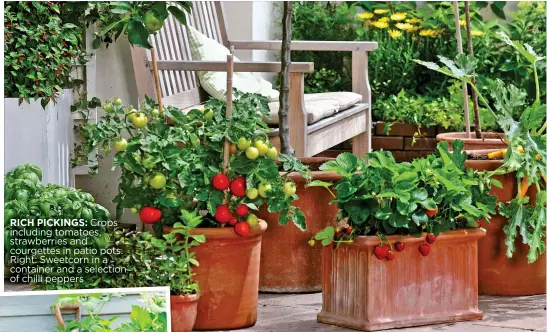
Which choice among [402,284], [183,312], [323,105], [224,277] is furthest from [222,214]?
[323,105]

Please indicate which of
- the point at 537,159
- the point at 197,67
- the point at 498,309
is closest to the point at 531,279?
the point at 498,309

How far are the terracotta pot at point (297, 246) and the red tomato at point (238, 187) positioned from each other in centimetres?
45

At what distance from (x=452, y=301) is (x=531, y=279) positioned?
0.57m

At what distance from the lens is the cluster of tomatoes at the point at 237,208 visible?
3.23m

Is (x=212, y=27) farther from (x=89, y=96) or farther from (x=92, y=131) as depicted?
(x=92, y=131)

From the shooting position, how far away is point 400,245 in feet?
10.7

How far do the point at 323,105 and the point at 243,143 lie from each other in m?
1.45

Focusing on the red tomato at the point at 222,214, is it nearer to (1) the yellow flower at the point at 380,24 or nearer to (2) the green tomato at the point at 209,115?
(2) the green tomato at the point at 209,115

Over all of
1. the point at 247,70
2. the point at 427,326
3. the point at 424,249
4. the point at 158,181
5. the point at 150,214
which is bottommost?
the point at 427,326

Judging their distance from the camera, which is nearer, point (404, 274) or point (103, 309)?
point (103, 309)

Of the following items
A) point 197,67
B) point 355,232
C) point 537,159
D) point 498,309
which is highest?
point 197,67

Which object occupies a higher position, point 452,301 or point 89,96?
point 89,96

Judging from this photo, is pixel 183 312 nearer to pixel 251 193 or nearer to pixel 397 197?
pixel 251 193

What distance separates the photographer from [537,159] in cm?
356
